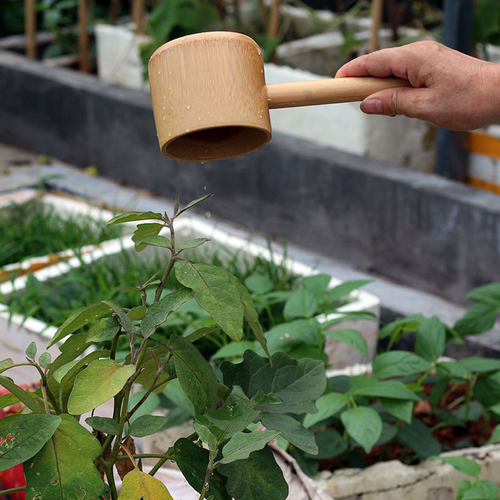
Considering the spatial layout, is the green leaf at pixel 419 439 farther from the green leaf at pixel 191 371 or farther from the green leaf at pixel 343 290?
the green leaf at pixel 191 371

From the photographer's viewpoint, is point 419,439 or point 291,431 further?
point 419,439

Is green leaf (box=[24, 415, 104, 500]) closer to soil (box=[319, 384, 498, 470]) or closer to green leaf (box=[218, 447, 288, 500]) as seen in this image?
green leaf (box=[218, 447, 288, 500])

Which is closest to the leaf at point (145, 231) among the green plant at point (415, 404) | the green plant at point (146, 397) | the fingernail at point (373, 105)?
the green plant at point (146, 397)

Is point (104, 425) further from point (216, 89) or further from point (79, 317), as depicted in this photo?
point (216, 89)

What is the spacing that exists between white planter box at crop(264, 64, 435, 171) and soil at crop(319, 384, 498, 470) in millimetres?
1720

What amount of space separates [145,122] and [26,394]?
332cm

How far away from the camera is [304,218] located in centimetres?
366

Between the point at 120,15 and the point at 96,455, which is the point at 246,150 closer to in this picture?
the point at 96,455

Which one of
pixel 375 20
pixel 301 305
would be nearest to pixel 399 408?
pixel 301 305

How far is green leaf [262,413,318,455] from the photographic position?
1076 mm

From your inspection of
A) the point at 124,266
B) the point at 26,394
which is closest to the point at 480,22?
the point at 124,266

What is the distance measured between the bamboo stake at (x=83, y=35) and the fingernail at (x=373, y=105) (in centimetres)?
421

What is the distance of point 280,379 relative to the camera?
1.19 meters

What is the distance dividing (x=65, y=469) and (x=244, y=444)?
0.19m
